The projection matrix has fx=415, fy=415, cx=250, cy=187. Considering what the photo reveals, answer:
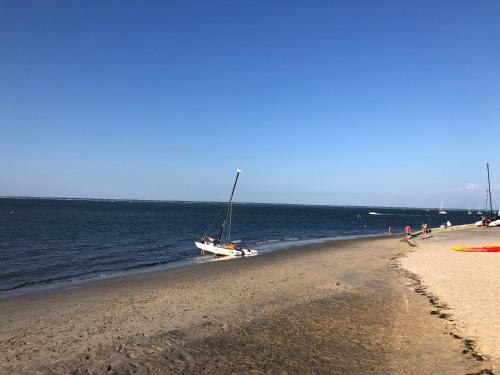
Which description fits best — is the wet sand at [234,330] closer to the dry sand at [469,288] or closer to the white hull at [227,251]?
the dry sand at [469,288]

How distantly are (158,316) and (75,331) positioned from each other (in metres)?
2.79

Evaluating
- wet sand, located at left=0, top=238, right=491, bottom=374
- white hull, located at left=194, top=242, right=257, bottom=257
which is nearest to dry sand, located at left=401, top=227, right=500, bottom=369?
wet sand, located at left=0, top=238, right=491, bottom=374

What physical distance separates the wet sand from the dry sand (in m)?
0.65

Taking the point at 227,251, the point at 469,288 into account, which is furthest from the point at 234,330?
the point at 227,251

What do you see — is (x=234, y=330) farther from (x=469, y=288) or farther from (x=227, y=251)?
(x=227, y=251)

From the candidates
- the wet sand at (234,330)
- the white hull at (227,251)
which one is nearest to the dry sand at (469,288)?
the wet sand at (234,330)

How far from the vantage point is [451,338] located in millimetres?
12070

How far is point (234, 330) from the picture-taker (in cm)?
1310

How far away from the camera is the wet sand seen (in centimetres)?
1018

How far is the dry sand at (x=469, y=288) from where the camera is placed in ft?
39.9

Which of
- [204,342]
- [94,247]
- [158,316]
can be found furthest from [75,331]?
[94,247]

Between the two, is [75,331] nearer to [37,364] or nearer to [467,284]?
[37,364]

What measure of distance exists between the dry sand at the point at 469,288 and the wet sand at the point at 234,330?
653mm

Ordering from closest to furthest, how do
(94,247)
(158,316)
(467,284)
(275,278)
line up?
1. (158,316)
2. (467,284)
3. (275,278)
4. (94,247)
